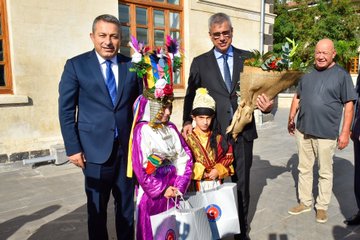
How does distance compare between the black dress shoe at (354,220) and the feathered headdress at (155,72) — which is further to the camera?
the black dress shoe at (354,220)

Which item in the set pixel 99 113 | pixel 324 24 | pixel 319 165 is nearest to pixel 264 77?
pixel 99 113

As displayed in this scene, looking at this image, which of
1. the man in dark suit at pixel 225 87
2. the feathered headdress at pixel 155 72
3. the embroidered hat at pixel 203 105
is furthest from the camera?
the man in dark suit at pixel 225 87

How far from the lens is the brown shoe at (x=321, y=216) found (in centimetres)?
377

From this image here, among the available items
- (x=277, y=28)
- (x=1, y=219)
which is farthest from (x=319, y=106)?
(x=277, y=28)

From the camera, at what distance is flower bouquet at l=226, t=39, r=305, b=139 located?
256cm

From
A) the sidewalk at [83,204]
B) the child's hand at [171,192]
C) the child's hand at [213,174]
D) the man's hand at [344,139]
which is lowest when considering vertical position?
the sidewalk at [83,204]

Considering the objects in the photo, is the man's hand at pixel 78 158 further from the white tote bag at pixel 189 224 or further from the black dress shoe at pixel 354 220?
the black dress shoe at pixel 354 220

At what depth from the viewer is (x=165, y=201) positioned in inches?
105

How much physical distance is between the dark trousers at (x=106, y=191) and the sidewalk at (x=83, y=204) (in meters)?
0.73

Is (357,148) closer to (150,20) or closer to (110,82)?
(110,82)

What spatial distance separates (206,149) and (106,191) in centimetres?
93

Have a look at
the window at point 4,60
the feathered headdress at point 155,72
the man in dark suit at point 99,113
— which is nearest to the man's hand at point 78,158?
the man in dark suit at point 99,113

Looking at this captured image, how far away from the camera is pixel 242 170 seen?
10.5 ft

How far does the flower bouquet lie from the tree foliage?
15569 mm
